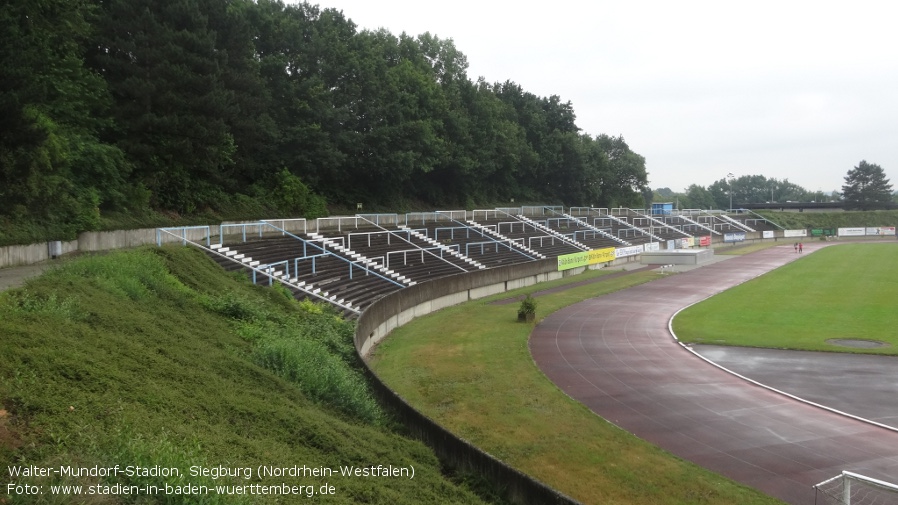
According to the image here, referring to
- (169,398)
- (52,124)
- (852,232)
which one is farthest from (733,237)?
(169,398)

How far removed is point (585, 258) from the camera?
54750mm

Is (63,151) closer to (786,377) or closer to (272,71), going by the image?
(272,71)

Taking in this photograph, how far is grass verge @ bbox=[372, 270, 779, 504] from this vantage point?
12109 mm

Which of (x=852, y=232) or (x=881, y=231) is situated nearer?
(x=852, y=232)

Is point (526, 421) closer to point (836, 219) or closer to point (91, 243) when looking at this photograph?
point (91, 243)

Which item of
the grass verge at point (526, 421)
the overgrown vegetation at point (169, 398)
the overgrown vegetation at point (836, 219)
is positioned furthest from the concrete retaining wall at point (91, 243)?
the overgrown vegetation at point (836, 219)

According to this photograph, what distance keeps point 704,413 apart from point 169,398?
44.5 feet

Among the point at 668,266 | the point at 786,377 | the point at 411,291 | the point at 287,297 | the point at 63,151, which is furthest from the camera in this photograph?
the point at 668,266

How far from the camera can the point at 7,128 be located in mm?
21031

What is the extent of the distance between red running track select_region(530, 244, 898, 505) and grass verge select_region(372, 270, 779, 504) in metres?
0.77

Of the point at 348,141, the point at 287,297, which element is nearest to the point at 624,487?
the point at 287,297

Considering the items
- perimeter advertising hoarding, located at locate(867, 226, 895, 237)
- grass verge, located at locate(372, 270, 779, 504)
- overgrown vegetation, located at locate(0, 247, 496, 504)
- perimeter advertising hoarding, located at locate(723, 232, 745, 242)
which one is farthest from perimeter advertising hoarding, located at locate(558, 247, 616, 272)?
perimeter advertising hoarding, located at locate(867, 226, 895, 237)

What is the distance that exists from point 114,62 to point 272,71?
15.4 meters

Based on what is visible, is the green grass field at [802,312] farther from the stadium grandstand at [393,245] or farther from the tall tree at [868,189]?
the tall tree at [868,189]
